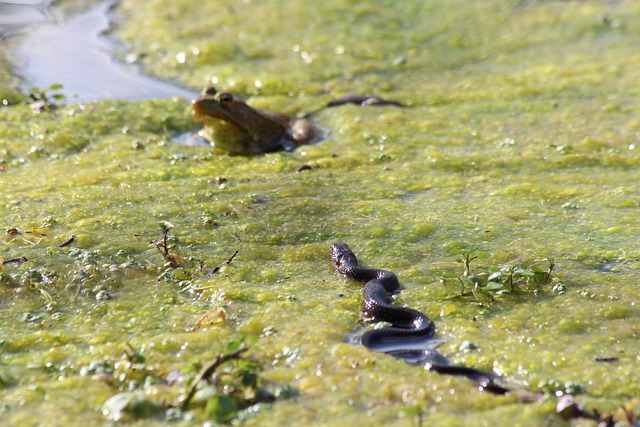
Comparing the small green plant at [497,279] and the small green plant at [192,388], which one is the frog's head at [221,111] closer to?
the small green plant at [497,279]

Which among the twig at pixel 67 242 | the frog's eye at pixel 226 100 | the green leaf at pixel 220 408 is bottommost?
the green leaf at pixel 220 408

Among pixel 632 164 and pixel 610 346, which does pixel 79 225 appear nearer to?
pixel 610 346

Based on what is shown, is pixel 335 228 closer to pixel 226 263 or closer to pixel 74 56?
pixel 226 263

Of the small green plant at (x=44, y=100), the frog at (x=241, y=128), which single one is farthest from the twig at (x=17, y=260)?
the small green plant at (x=44, y=100)

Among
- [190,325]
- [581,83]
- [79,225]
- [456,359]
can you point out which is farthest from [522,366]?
[581,83]

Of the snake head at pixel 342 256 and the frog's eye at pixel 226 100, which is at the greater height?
the frog's eye at pixel 226 100

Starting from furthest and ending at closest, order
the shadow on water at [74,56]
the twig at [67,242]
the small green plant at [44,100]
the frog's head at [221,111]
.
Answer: the shadow on water at [74,56] → the small green plant at [44,100] → the frog's head at [221,111] → the twig at [67,242]

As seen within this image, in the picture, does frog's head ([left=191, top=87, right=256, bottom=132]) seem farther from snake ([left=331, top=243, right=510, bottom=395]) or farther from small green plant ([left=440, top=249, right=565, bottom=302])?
small green plant ([left=440, top=249, right=565, bottom=302])

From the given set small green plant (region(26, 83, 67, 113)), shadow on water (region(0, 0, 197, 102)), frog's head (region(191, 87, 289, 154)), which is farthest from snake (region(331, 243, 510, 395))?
shadow on water (region(0, 0, 197, 102))
